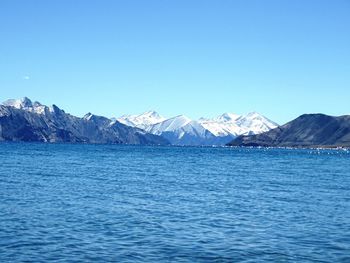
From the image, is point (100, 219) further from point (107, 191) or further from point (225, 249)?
point (107, 191)

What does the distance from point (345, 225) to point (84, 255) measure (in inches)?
922

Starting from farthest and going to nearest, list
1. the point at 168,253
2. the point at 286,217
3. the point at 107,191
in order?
the point at 107,191, the point at 286,217, the point at 168,253

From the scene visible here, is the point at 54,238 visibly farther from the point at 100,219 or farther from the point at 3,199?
the point at 3,199

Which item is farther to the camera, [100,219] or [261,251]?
[100,219]

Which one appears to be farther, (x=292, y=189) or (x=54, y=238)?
(x=292, y=189)

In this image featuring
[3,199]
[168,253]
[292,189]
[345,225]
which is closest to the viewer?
[168,253]

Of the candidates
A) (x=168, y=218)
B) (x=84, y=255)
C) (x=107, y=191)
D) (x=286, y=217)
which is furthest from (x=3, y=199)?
(x=286, y=217)

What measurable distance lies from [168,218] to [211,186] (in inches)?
1304

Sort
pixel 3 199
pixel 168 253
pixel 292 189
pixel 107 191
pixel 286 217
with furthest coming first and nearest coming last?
pixel 292 189 → pixel 107 191 → pixel 3 199 → pixel 286 217 → pixel 168 253

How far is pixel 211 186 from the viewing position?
74.7 metres

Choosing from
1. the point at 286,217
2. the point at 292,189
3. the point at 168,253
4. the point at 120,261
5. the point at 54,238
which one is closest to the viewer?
the point at 120,261

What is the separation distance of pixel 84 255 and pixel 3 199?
26852mm

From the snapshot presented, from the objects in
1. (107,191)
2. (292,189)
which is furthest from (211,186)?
(107,191)

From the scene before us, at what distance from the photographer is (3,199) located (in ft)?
171
